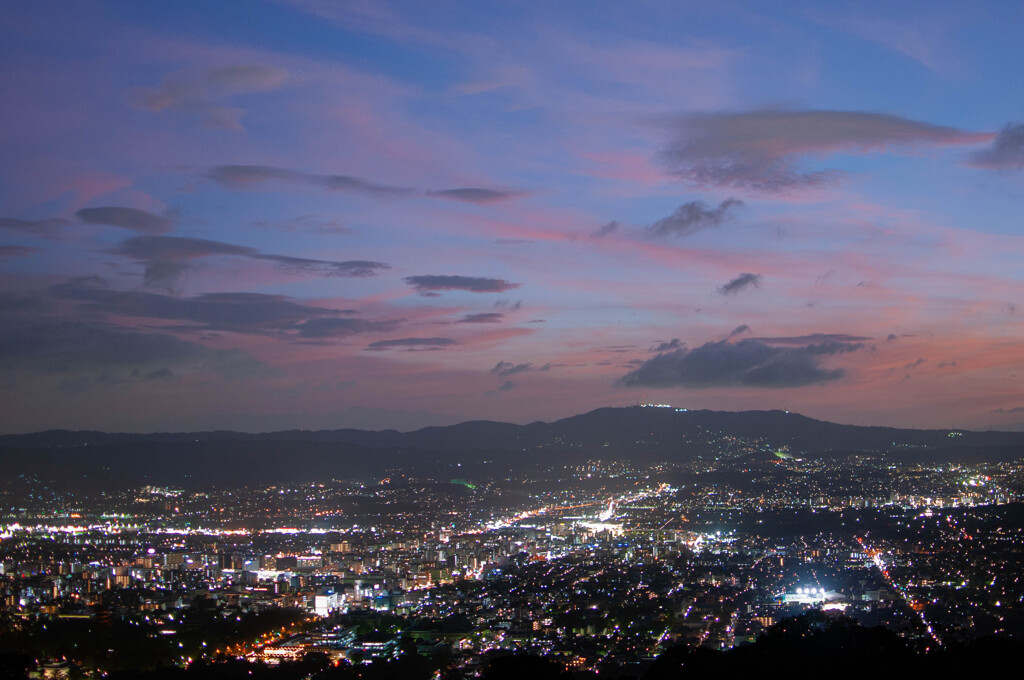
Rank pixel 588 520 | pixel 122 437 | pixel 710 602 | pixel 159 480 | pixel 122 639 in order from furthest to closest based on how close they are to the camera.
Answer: pixel 122 437
pixel 159 480
pixel 588 520
pixel 710 602
pixel 122 639

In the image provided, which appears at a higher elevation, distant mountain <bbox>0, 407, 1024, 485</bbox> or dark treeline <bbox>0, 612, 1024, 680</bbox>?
distant mountain <bbox>0, 407, 1024, 485</bbox>

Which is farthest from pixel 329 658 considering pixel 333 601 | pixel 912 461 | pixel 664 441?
pixel 664 441

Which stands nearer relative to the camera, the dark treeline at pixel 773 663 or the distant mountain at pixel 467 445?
the dark treeline at pixel 773 663

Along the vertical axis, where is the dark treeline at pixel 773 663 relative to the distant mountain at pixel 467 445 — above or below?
below

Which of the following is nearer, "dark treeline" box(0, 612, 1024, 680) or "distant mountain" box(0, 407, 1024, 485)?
"dark treeline" box(0, 612, 1024, 680)

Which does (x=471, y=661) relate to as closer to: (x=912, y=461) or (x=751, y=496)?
(x=751, y=496)

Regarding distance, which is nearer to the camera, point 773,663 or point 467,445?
point 773,663

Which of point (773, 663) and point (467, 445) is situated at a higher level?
point (467, 445)

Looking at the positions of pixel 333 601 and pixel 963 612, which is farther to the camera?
pixel 333 601
